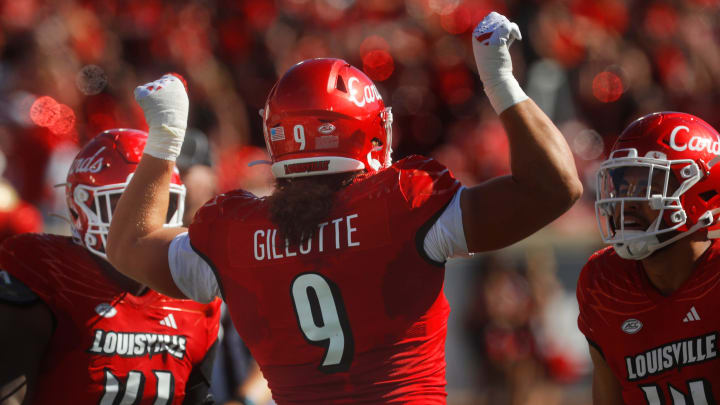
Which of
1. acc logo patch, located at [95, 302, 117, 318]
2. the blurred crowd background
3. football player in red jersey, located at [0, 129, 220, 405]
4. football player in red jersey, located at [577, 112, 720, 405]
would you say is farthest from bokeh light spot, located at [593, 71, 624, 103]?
acc logo patch, located at [95, 302, 117, 318]

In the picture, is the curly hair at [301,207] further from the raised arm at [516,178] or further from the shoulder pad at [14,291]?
the shoulder pad at [14,291]

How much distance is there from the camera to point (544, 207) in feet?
6.91

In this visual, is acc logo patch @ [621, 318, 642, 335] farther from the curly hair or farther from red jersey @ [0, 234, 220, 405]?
red jersey @ [0, 234, 220, 405]

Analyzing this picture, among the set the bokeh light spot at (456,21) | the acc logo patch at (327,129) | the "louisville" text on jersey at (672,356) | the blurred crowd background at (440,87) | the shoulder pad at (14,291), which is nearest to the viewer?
the acc logo patch at (327,129)

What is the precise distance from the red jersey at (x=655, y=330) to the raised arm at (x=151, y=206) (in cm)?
149

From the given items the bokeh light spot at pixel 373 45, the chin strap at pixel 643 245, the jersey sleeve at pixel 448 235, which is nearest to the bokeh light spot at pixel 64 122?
the bokeh light spot at pixel 373 45

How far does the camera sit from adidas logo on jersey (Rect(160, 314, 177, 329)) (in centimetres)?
321

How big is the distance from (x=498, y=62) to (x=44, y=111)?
561 cm

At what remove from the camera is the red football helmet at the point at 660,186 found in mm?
2889

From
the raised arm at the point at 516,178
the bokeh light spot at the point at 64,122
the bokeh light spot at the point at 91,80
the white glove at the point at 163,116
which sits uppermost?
the bokeh light spot at the point at 91,80

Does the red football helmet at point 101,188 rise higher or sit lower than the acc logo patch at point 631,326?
higher

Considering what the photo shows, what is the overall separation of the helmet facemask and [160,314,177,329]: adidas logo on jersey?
1.59m

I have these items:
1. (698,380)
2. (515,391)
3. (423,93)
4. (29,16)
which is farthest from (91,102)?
(698,380)

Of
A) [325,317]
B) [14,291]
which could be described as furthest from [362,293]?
[14,291]
